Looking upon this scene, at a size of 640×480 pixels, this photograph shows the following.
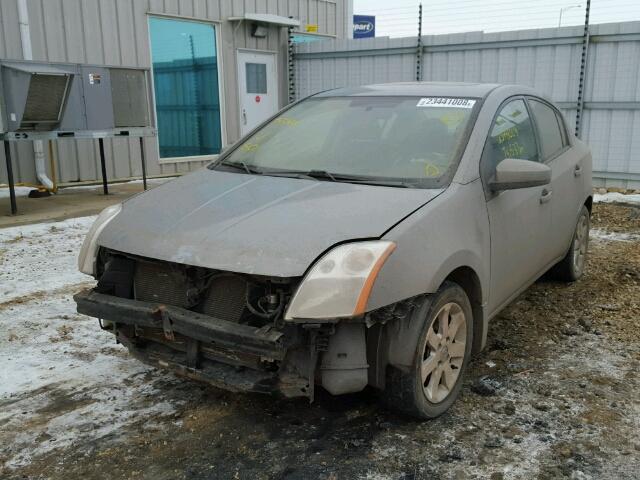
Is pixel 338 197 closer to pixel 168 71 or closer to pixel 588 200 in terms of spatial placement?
pixel 588 200

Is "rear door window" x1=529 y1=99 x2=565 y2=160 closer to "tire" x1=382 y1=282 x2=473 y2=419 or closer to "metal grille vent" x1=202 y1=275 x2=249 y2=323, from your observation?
"tire" x1=382 y1=282 x2=473 y2=419

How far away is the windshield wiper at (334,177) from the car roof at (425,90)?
879mm

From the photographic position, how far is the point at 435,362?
299 cm

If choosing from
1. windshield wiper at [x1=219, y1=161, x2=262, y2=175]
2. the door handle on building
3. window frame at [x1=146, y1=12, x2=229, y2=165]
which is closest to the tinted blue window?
window frame at [x1=146, y1=12, x2=229, y2=165]

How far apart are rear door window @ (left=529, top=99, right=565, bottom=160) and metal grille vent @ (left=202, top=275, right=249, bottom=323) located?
2.51 m

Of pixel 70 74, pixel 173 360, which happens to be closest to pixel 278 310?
pixel 173 360

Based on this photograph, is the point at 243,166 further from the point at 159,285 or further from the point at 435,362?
the point at 435,362

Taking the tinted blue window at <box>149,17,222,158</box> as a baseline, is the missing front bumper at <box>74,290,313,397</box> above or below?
below

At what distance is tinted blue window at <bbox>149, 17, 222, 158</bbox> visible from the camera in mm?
11258

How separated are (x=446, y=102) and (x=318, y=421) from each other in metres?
2.01

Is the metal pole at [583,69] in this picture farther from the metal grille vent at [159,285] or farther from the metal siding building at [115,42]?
the metal grille vent at [159,285]

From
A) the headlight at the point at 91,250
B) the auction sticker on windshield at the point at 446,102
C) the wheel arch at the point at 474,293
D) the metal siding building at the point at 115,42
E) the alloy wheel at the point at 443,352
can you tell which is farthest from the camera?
the metal siding building at the point at 115,42

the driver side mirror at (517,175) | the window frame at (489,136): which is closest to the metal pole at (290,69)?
the window frame at (489,136)

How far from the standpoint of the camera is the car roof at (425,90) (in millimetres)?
3818
